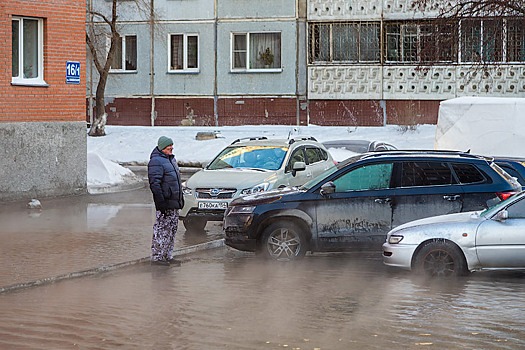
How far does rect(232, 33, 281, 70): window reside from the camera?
44.7 meters

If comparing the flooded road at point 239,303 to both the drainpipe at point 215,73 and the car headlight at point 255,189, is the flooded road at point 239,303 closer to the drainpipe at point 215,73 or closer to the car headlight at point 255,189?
the car headlight at point 255,189

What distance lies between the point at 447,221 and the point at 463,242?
40cm

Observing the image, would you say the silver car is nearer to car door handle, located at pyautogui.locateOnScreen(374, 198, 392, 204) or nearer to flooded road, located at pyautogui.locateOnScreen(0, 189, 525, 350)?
flooded road, located at pyautogui.locateOnScreen(0, 189, 525, 350)

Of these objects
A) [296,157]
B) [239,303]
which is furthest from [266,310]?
[296,157]

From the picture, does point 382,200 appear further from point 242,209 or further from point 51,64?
point 51,64

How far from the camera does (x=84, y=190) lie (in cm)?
2459

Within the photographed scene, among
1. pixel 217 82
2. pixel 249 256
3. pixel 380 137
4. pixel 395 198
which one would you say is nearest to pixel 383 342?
pixel 395 198

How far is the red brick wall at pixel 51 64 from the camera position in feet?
72.4

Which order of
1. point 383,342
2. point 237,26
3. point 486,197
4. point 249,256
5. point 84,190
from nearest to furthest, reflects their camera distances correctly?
point 383,342 → point 486,197 → point 249,256 → point 84,190 → point 237,26

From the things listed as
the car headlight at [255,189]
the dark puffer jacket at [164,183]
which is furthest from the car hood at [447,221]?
the car headlight at [255,189]

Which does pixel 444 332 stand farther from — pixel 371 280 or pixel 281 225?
pixel 281 225

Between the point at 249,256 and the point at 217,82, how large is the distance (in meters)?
30.2

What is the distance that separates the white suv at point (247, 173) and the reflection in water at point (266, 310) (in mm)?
3277

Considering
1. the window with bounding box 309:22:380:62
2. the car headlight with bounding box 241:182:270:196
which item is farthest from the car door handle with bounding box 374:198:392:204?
the window with bounding box 309:22:380:62
